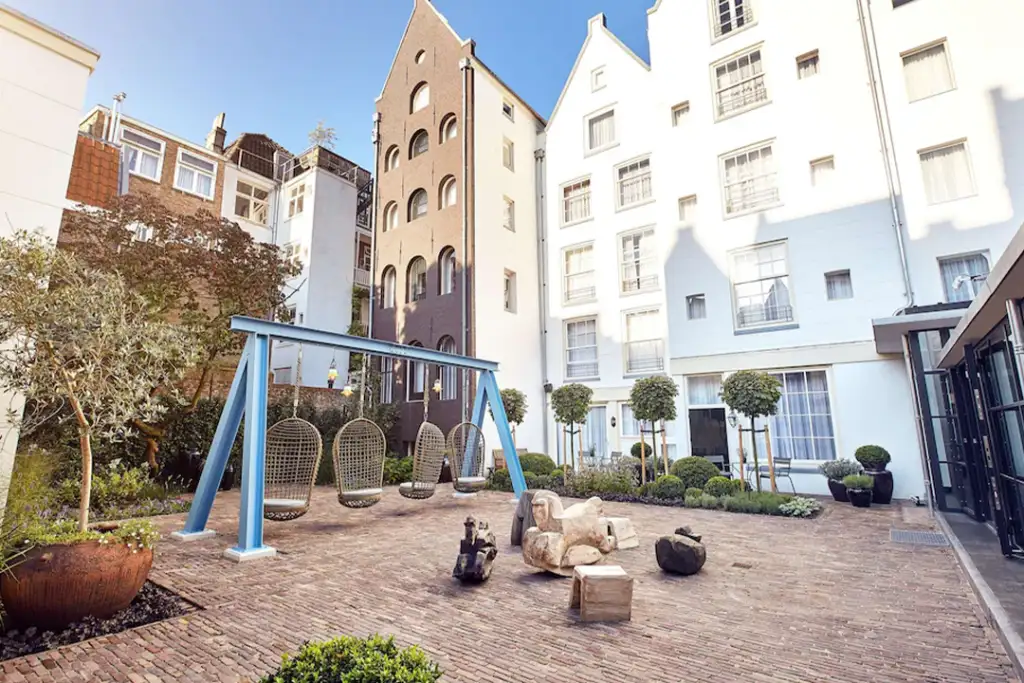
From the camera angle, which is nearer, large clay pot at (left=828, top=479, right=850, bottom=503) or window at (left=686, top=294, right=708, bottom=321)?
large clay pot at (left=828, top=479, right=850, bottom=503)

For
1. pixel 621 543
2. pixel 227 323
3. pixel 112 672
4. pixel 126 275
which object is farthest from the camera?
pixel 227 323

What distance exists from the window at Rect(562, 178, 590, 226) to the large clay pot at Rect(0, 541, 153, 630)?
50.7 feet

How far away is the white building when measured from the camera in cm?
1077

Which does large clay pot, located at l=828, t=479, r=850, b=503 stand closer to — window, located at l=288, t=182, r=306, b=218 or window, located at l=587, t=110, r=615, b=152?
window, located at l=587, t=110, r=615, b=152

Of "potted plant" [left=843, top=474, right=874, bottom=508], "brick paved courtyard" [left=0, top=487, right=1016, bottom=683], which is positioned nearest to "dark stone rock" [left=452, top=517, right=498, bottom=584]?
"brick paved courtyard" [left=0, top=487, right=1016, bottom=683]

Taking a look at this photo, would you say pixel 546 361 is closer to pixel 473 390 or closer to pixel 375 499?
pixel 473 390

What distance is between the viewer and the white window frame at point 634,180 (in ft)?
50.8

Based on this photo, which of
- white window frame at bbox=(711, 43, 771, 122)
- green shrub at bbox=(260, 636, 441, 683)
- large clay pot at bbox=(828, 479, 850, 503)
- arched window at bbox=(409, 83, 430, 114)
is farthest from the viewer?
arched window at bbox=(409, 83, 430, 114)

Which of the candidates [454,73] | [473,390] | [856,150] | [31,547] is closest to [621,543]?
[31,547]

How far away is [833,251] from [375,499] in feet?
39.3

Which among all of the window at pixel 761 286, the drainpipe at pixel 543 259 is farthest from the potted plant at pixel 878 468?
the drainpipe at pixel 543 259

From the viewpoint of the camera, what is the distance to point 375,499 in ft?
24.2

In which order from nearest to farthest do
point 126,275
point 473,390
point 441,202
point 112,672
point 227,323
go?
1. point 112,672
2. point 126,275
3. point 227,323
4. point 473,390
5. point 441,202

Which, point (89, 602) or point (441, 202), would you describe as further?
point (441, 202)
